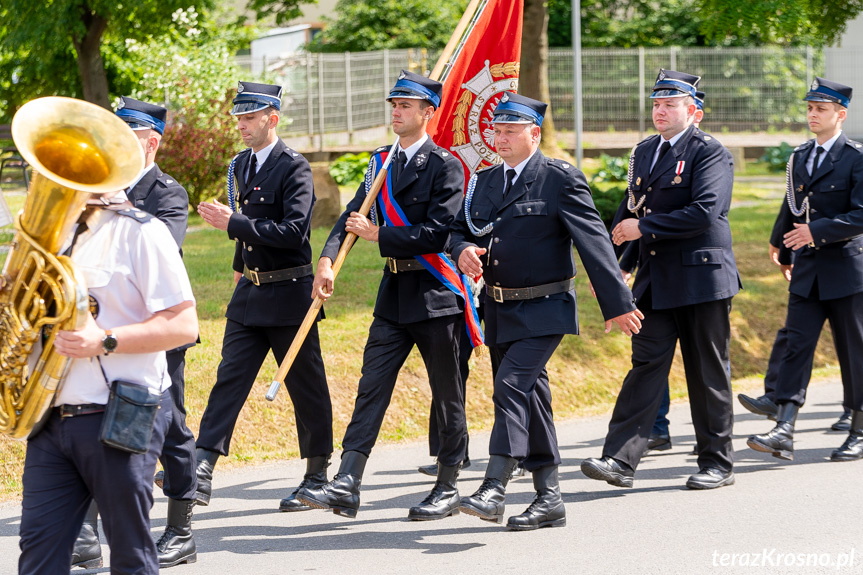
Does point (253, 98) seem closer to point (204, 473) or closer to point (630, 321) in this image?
point (204, 473)

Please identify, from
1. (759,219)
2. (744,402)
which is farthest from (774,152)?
(744,402)

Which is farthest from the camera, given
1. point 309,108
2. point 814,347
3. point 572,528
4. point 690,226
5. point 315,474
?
point 309,108

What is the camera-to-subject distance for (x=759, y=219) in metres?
15.6

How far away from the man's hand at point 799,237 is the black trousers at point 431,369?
2.43 m

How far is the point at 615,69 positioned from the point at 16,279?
21.3 metres

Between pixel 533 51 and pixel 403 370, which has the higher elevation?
pixel 533 51

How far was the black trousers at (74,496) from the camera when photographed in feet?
12.6

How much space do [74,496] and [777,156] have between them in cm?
2084

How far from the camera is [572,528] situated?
598 cm

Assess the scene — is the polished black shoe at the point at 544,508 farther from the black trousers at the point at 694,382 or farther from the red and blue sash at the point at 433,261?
the red and blue sash at the point at 433,261

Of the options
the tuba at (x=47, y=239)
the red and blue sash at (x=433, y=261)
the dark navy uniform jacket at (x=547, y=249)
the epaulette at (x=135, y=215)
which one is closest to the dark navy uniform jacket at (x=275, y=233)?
the red and blue sash at (x=433, y=261)

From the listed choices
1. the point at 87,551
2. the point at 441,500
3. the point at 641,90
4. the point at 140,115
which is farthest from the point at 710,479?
the point at 641,90

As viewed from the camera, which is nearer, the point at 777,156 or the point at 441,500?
the point at 441,500

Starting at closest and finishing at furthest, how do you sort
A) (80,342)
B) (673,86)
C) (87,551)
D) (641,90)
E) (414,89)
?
(80,342), (87,551), (414,89), (673,86), (641,90)
